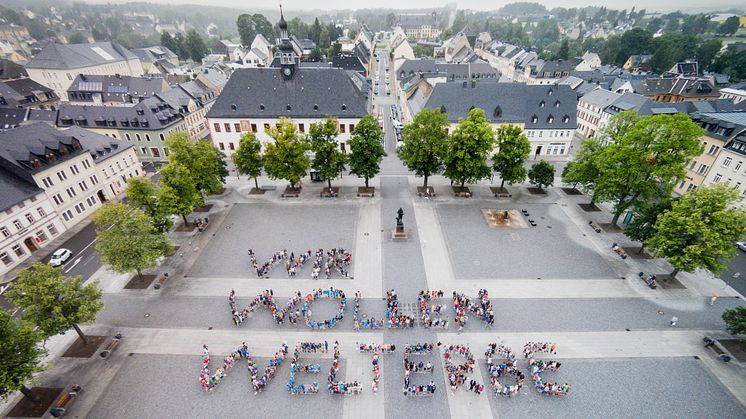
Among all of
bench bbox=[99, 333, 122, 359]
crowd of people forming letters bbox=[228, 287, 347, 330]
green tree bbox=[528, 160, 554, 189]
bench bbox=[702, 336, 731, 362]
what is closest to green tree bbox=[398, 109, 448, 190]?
green tree bbox=[528, 160, 554, 189]

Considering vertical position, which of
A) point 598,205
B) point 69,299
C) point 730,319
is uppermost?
point 69,299

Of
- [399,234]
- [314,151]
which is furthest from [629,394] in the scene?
[314,151]

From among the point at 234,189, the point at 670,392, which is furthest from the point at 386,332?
the point at 234,189

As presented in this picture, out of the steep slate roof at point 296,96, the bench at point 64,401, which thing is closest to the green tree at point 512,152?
the steep slate roof at point 296,96

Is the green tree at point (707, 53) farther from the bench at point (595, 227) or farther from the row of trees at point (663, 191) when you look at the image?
the bench at point (595, 227)

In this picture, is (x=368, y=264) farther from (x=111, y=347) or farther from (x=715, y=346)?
(x=715, y=346)

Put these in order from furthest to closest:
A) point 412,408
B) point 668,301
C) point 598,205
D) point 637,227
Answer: point 598,205 → point 637,227 → point 668,301 → point 412,408

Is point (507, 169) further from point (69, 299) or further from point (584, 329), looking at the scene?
point (69, 299)
